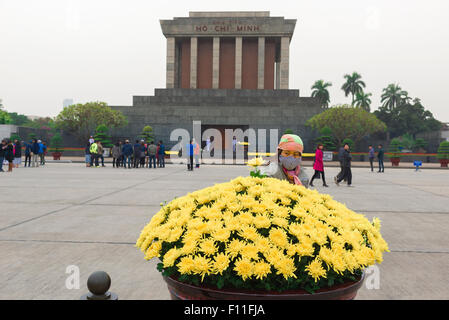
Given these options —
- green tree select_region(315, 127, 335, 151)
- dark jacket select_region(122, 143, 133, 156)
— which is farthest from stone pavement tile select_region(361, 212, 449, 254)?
green tree select_region(315, 127, 335, 151)

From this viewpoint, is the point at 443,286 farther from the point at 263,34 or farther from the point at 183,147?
the point at 263,34

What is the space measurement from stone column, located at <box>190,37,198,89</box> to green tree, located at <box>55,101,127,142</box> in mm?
14159

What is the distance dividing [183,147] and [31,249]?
31986 millimetres

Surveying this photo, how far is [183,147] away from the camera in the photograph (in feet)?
121

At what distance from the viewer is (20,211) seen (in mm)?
7570

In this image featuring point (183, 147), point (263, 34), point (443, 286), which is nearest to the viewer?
point (443, 286)

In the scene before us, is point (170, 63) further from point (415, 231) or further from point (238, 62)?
point (415, 231)

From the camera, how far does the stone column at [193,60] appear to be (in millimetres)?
49438

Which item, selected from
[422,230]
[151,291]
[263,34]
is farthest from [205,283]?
[263,34]

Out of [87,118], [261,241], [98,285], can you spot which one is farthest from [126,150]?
[261,241]

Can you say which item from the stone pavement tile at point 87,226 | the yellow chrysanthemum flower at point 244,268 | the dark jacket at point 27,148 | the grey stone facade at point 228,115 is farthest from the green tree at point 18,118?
the yellow chrysanthemum flower at point 244,268

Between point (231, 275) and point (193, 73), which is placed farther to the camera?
point (193, 73)

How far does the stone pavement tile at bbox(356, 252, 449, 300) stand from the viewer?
357cm
